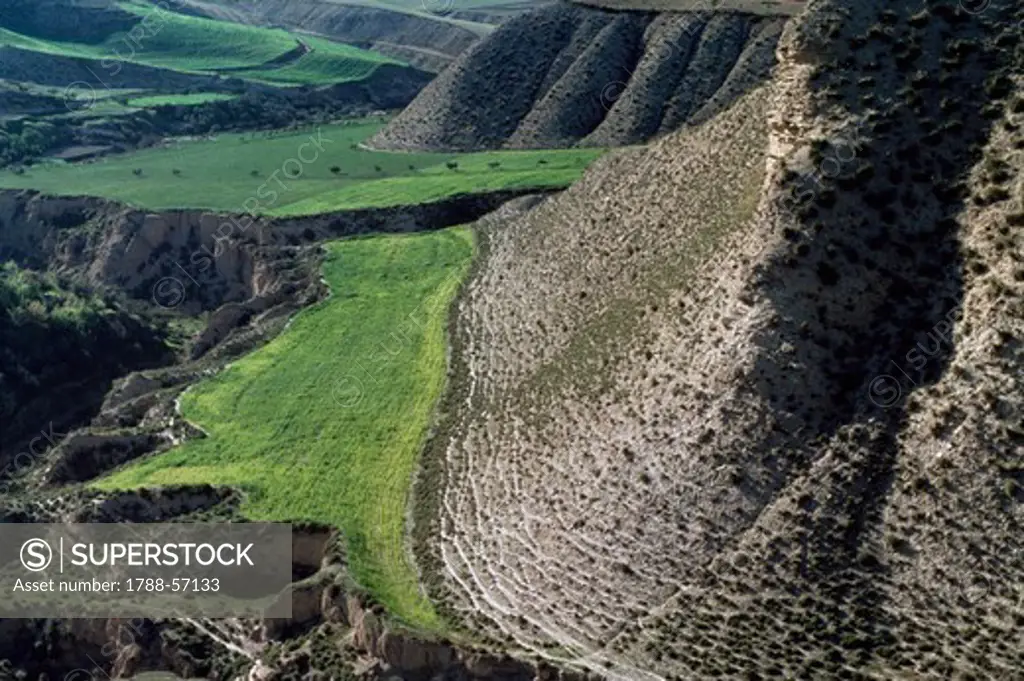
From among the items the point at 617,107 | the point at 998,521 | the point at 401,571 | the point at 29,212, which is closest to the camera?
the point at 998,521

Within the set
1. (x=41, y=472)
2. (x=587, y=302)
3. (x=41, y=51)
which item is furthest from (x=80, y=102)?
→ (x=587, y=302)

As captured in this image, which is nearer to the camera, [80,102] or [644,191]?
[644,191]

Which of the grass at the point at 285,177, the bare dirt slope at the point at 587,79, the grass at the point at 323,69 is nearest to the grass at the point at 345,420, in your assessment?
the grass at the point at 285,177

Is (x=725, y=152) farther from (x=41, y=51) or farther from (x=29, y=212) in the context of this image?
(x=41, y=51)

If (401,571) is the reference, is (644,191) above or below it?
above

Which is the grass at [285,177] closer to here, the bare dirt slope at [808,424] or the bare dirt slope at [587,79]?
the bare dirt slope at [587,79]
